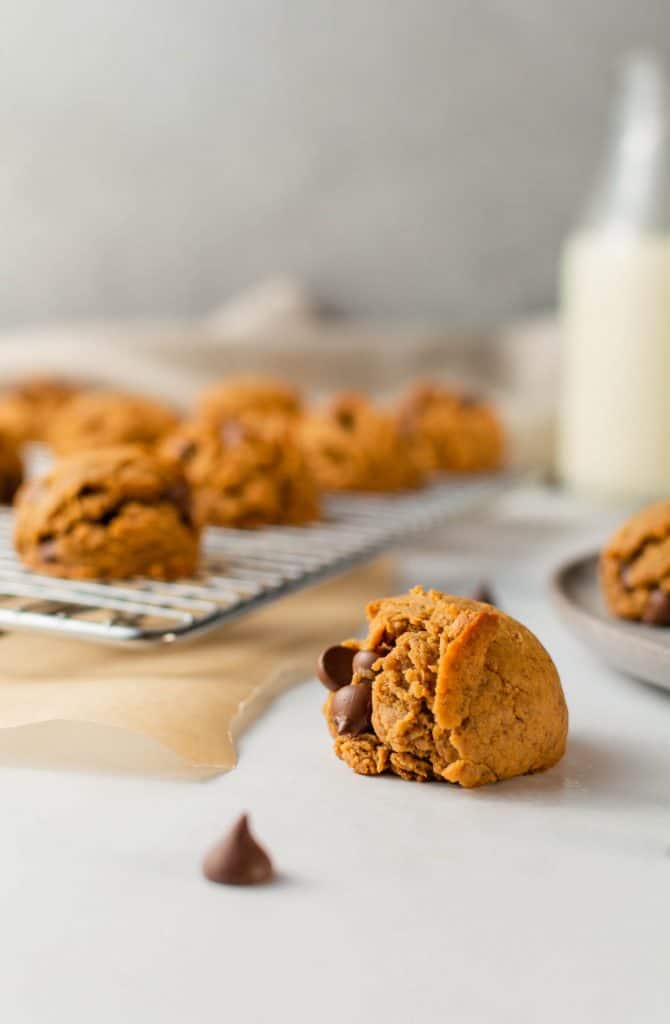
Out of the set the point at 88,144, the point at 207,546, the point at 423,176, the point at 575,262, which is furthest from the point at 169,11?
the point at 207,546

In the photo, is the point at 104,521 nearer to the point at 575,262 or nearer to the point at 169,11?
the point at 575,262

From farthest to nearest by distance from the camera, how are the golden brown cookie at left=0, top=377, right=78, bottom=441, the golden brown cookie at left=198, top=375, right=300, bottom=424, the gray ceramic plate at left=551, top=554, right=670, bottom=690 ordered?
the golden brown cookie at left=0, top=377, right=78, bottom=441 → the golden brown cookie at left=198, top=375, right=300, bottom=424 → the gray ceramic plate at left=551, top=554, right=670, bottom=690

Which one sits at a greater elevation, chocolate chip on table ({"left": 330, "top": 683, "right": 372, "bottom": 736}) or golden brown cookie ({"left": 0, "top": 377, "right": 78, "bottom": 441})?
golden brown cookie ({"left": 0, "top": 377, "right": 78, "bottom": 441})

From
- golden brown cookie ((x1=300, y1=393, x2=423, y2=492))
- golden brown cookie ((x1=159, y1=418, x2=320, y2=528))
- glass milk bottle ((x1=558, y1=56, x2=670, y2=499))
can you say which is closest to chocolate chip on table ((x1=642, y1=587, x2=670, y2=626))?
golden brown cookie ((x1=159, y1=418, x2=320, y2=528))

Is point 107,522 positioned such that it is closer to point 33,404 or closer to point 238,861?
point 238,861

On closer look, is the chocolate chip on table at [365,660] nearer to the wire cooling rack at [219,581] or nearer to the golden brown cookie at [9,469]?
the wire cooling rack at [219,581]

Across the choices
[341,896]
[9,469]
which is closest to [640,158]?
[9,469]

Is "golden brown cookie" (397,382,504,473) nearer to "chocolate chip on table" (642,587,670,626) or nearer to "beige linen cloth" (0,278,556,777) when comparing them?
"beige linen cloth" (0,278,556,777)
